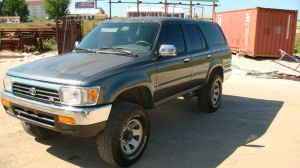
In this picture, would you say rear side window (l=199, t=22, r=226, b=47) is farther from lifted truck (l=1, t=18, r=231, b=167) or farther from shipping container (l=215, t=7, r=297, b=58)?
shipping container (l=215, t=7, r=297, b=58)

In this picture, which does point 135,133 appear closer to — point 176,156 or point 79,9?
point 176,156

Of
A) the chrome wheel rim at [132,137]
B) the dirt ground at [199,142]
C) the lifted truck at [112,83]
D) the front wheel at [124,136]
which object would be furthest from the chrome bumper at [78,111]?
the dirt ground at [199,142]

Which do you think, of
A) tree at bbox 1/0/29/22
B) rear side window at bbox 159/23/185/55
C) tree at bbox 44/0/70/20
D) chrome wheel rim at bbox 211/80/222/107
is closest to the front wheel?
rear side window at bbox 159/23/185/55

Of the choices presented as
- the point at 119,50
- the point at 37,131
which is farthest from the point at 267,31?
the point at 37,131

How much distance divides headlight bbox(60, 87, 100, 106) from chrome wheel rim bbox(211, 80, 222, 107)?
12.4 feet

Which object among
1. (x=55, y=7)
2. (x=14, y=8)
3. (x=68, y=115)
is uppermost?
(x=55, y=7)

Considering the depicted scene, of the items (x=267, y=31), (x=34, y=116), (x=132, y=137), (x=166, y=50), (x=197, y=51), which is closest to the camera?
(x=34, y=116)

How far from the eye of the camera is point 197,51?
6.58 meters

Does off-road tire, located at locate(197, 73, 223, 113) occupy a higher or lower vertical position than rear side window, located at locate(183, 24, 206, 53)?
lower

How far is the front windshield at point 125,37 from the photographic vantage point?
214 inches

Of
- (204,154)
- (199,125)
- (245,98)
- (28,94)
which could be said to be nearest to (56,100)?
(28,94)

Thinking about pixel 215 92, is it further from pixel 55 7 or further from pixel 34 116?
pixel 55 7

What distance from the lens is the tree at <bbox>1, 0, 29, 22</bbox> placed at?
10419cm

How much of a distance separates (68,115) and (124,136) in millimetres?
902
